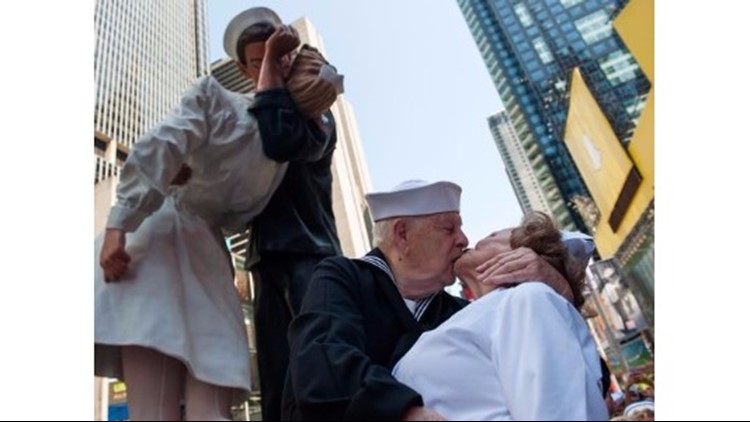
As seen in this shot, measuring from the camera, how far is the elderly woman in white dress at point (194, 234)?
63 centimetres

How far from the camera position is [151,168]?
0.69m

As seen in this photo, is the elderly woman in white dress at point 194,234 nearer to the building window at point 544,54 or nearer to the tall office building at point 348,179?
the tall office building at point 348,179

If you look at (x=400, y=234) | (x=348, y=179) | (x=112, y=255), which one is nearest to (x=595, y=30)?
(x=348, y=179)

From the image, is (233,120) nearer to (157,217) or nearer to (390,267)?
(157,217)

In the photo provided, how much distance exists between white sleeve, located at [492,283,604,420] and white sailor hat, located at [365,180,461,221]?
12.3 inches

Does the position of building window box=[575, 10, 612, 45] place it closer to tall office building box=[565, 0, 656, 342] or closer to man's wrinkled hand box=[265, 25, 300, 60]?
tall office building box=[565, 0, 656, 342]

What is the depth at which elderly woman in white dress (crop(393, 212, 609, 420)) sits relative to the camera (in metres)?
0.53

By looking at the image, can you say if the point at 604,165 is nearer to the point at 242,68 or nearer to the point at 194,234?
the point at 242,68

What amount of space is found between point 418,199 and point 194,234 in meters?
0.38

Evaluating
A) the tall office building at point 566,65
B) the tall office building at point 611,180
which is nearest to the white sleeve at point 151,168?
the tall office building at point 566,65

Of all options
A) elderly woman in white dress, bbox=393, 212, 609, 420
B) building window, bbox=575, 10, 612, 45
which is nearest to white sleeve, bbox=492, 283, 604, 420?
elderly woman in white dress, bbox=393, 212, 609, 420
